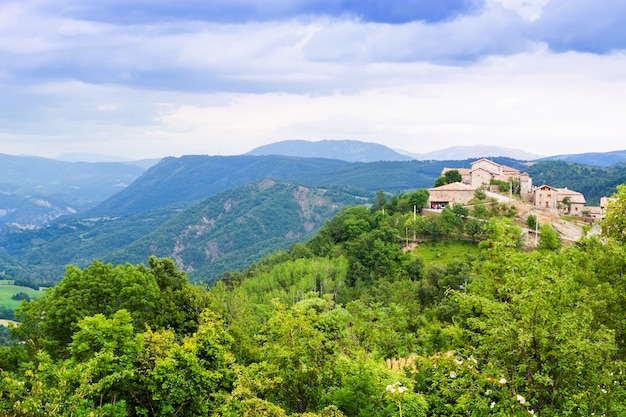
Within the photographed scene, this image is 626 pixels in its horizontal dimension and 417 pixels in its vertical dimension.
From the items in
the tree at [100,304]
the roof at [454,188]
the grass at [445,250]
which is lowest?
the grass at [445,250]

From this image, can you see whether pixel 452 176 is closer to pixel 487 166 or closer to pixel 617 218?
pixel 487 166

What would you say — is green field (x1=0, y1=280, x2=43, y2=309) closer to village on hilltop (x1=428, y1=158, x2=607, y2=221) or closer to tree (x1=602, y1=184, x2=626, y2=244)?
village on hilltop (x1=428, y1=158, x2=607, y2=221)

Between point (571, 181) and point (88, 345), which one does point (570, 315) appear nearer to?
point (88, 345)

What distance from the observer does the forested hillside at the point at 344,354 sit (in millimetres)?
11031

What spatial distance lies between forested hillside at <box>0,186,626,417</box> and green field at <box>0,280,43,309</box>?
130m

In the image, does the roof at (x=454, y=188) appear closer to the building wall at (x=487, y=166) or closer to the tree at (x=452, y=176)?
the tree at (x=452, y=176)

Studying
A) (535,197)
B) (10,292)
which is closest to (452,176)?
(535,197)

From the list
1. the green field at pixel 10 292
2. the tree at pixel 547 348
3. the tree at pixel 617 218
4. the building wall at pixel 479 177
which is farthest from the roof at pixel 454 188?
the green field at pixel 10 292

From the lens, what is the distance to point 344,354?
18969 millimetres

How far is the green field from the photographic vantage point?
13675 centimetres

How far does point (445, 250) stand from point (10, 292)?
14526 cm

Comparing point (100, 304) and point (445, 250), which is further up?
point (100, 304)

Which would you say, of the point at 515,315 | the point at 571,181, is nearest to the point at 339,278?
the point at 515,315

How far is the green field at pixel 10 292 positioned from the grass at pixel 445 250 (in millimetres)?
119643
